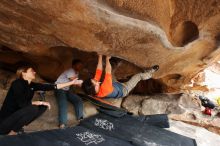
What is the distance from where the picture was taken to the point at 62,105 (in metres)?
5.41

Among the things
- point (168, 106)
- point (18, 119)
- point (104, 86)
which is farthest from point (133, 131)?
point (168, 106)

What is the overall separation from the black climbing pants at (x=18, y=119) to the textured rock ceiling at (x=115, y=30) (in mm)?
986

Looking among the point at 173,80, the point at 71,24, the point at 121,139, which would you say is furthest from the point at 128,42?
the point at 173,80

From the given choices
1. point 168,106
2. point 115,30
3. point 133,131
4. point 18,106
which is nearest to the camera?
point 18,106

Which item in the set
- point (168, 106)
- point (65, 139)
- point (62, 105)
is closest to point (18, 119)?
point (65, 139)

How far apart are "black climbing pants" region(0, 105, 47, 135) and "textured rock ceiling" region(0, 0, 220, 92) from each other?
99 cm

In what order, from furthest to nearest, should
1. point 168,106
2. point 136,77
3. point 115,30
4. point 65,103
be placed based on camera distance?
point 168,106 → point 136,77 → point 65,103 → point 115,30

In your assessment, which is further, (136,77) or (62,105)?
(136,77)

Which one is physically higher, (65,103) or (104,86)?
(104,86)

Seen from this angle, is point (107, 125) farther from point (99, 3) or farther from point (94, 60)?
point (99, 3)

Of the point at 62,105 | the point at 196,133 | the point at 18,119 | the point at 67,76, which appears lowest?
the point at 196,133

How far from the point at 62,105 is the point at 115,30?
1521mm

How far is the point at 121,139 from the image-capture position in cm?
483

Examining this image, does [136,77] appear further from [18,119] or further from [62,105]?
[18,119]
